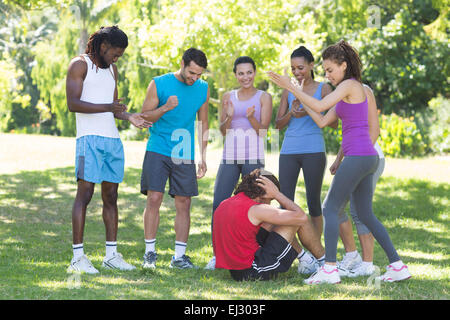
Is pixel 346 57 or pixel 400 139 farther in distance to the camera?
pixel 400 139

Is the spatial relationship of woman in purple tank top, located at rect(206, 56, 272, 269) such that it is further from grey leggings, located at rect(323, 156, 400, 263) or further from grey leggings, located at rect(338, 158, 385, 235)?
grey leggings, located at rect(323, 156, 400, 263)

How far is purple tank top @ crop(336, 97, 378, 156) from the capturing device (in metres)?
5.05

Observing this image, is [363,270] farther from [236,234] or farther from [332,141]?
[332,141]

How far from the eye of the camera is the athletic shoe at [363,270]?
5465 millimetres

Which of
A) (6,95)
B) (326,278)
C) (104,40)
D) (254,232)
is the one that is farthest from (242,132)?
(6,95)

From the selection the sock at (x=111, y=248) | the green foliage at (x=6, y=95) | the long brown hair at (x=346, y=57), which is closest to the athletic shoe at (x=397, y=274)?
the long brown hair at (x=346, y=57)

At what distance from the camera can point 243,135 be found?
6.03 m

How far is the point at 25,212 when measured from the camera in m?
9.77

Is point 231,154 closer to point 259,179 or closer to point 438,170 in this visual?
point 259,179

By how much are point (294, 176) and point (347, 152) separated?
0.97m

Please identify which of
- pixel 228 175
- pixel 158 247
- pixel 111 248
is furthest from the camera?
pixel 158 247

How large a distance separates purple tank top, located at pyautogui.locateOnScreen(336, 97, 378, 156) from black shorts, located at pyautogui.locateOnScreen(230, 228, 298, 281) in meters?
0.92

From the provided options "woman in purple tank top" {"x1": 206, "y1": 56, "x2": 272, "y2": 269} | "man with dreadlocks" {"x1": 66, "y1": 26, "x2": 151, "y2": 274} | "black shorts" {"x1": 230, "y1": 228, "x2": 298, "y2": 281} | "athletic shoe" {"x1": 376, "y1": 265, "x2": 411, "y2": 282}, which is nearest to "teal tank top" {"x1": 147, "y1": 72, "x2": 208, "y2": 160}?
"man with dreadlocks" {"x1": 66, "y1": 26, "x2": 151, "y2": 274}

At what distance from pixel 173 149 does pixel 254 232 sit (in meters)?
1.24
